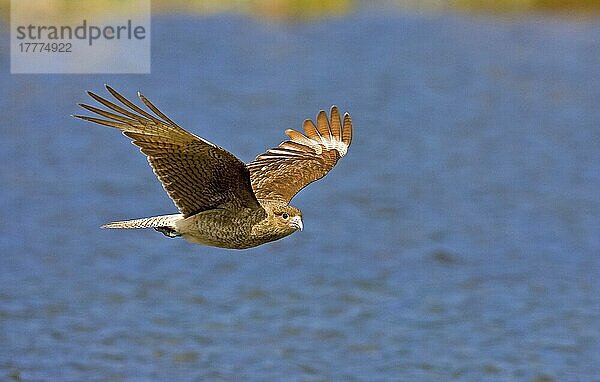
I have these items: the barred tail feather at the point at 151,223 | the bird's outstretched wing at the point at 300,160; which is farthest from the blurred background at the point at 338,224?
the barred tail feather at the point at 151,223

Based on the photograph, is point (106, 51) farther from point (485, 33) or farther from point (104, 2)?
point (485, 33)

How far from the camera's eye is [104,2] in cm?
2169

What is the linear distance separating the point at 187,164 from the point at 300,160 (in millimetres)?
1716

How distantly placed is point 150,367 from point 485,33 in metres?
14.9

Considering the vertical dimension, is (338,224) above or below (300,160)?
above

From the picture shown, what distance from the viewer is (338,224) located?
46.3 ft

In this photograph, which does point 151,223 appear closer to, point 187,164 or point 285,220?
point 187,164

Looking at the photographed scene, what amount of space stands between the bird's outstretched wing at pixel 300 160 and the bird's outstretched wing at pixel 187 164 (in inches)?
27.6

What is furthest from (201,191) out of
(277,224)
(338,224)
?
(338,224)

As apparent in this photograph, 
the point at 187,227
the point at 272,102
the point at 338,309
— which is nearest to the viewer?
the point at 187,227

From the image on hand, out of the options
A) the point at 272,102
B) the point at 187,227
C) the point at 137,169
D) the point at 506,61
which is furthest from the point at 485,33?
the point at 187,227

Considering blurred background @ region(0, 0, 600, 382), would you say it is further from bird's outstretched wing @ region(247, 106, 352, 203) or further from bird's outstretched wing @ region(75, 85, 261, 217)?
bird's outstretched wing @ region(75, 85, 261, 217)

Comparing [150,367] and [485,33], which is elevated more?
[485,33]

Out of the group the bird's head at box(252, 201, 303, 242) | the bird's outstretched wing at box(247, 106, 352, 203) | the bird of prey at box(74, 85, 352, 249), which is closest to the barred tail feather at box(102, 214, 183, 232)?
the bird of prey at box(74, 85, 352, 249)
